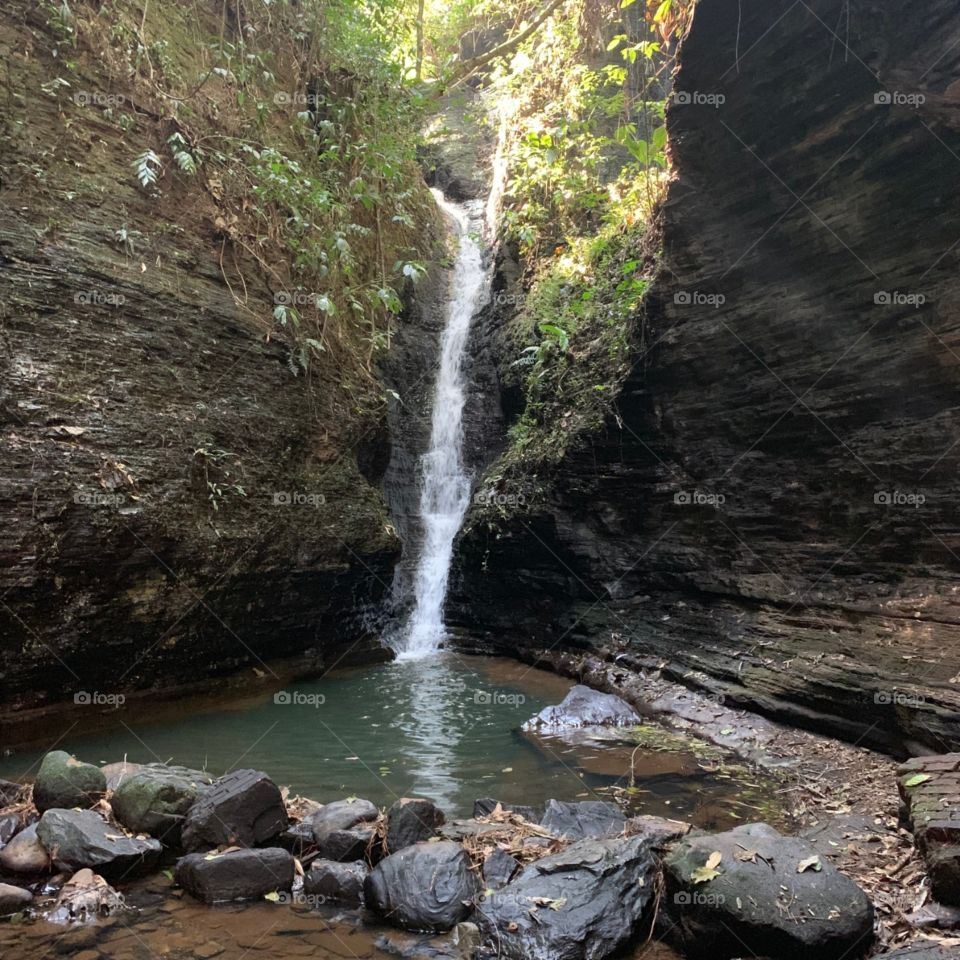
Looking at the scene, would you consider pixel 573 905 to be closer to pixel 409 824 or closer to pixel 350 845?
pixel 409 824

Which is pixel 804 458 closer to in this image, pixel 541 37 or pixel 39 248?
pixel 39 248

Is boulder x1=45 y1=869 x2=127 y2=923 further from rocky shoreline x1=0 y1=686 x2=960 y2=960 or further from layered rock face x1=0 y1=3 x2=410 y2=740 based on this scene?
layered rock face x1=0 y1=3 x2=410 y2=740

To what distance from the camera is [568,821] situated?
14.9 feet

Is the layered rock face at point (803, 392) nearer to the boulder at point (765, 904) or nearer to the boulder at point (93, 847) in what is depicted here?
the boulder at point (765, 904)

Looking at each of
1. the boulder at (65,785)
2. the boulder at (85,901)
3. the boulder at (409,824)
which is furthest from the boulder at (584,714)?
the boulder at (85,901)

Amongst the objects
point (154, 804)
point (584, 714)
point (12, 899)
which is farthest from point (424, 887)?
point (584, 714)

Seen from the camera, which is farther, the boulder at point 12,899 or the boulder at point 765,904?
→ the boulder at point 12,899

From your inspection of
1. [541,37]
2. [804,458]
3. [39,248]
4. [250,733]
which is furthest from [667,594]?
[541,37]

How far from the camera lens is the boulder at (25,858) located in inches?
150

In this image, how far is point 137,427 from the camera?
7.16 meters

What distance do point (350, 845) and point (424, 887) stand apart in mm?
680

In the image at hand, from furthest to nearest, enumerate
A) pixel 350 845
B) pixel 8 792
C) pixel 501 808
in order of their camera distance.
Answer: pixel 501 808 → pixel 8 792 → pixel 350 845

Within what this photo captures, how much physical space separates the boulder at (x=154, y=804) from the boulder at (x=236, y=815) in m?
0.09

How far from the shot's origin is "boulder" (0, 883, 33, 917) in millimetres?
3484
